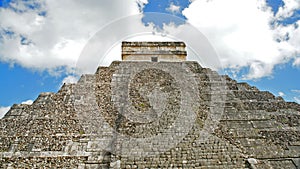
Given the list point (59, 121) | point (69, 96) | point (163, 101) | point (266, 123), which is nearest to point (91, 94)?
point (69, 96)

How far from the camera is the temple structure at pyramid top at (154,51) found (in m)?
14.4

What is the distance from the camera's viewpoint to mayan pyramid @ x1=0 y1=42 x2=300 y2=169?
6.38 metres

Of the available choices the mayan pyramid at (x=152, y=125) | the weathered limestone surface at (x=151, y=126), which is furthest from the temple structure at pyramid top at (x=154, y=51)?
the weathered limestone surface at (x=151, y=126)

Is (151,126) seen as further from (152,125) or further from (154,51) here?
(154,51)

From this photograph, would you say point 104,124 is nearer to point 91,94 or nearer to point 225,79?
point 91,94

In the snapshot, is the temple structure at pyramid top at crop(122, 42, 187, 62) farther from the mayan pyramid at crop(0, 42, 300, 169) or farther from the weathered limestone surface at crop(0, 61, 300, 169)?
the weathered limestone surface at crop(0, 61, 300, 169)

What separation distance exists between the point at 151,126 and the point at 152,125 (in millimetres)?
58

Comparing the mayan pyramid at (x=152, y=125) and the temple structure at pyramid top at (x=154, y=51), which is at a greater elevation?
the temple structure at pyramid top at (x=154, y=51)

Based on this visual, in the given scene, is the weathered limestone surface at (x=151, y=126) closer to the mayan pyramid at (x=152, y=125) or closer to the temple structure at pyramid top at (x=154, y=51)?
the mayan pyramid at (x=152, y=125)

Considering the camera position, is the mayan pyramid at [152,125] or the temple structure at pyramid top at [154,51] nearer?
the mayan pyramid at [152,125]

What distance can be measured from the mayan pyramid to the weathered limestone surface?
3 centimetres

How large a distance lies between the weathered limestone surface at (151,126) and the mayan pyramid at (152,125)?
26 mm

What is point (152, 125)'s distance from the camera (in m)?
7.07

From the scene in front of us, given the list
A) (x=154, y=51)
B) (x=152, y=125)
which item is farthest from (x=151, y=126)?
(x=154, y=51)
